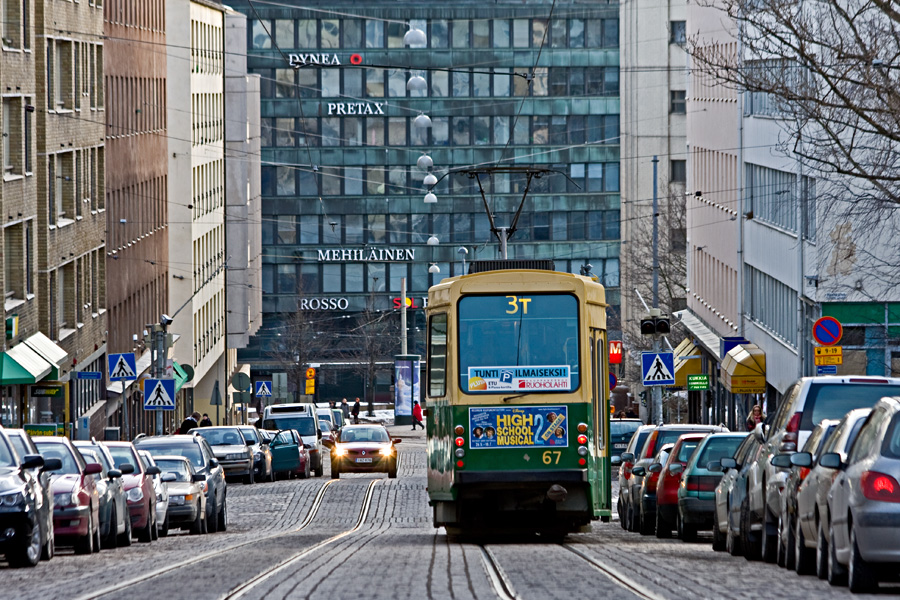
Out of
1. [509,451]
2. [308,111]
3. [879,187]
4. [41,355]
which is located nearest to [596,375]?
[509,451]

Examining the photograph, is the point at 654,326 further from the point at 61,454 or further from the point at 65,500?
the point at 65,500

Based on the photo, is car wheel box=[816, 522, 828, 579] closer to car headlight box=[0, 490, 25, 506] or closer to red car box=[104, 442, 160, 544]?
car headlight box=[0, 490, 25, 506]

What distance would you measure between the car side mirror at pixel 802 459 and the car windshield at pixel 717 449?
7.59 metres

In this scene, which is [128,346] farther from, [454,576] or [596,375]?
[454,576]

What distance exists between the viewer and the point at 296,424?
55.2 meters

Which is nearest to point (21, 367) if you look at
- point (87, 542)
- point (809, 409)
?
point (87, 542)

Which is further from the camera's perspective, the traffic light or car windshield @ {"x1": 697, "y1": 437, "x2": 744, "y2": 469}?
the traffic light

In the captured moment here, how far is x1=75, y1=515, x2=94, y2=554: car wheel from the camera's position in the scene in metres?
21.6

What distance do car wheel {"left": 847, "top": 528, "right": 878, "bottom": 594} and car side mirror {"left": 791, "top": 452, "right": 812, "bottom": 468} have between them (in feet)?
6.34

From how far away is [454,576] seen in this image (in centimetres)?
1562

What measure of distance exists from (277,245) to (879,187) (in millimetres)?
79277

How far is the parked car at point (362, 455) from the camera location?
49.2m

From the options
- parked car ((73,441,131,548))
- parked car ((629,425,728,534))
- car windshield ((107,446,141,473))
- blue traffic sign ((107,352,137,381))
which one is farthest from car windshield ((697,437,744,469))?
blue traffic sign ((107,352,137,381))

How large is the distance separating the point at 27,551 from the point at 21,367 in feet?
88.0
